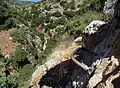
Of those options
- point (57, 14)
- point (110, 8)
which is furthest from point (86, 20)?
point (57, 14)

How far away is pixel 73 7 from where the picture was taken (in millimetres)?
44062

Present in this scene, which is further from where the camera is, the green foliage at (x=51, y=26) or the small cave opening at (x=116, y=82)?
the green foliage at (x=51, y=26)

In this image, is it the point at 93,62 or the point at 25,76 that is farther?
the point at 25,76

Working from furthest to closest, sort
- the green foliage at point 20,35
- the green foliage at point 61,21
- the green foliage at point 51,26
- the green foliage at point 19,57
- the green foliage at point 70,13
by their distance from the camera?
the green foliage at point 70,13, the green foliage at point 61,21, the green foliage at point 51,26, the green foliage at point 20,35, the green foliage at point 19,57

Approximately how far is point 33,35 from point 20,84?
940 cm

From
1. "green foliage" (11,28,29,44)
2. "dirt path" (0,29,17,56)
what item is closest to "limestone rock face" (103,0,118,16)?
"dirt path" (0,29,17,56)

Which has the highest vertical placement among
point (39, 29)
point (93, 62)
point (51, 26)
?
point (39, 29)

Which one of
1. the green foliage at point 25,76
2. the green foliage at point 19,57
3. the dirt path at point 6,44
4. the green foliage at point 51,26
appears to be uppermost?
the green foliage at point 51,26

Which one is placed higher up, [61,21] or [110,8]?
[61,21]

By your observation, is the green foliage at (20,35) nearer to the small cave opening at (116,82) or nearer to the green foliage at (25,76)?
the green foliage at (25,76)

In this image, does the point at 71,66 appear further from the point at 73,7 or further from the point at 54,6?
the point at 54,6

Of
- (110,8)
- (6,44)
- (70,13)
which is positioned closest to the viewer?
(110,8)

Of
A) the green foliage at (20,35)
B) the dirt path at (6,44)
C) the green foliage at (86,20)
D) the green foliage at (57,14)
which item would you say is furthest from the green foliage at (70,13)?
the dirt path at (6,44)

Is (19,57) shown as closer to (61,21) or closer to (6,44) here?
(6,44)
